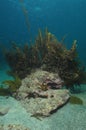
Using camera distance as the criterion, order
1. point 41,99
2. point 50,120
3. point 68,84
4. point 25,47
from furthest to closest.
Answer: point 25,47, point 68,84, point 41,99, point 50,120

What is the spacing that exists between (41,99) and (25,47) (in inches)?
132

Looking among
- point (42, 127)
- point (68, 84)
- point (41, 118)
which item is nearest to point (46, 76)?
point (68, 84)

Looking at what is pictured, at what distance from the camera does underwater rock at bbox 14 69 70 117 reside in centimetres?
605

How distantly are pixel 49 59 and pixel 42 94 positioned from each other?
6.28 feet

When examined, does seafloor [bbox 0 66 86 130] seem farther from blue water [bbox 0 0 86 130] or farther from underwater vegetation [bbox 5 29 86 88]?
blue water [bbox 0 0 86 130]

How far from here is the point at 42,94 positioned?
6.71 meters

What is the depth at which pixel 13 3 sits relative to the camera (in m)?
33.0

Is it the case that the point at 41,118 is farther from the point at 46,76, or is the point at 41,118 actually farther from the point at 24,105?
the point at 46,76

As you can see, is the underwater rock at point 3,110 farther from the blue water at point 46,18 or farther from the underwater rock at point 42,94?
the blue water at point 46,18

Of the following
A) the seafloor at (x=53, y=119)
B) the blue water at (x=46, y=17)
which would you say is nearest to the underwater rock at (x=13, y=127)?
the seafloor at (x=53, y=119)

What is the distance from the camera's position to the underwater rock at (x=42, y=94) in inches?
238

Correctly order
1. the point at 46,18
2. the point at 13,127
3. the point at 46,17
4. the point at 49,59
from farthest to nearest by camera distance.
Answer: the point at 46,18
the point at 46,17
the point at 49,59
the point at 13,127

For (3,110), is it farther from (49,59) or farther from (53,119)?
(49,59)

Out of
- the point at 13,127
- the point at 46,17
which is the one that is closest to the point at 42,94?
→ the point at 13,127
